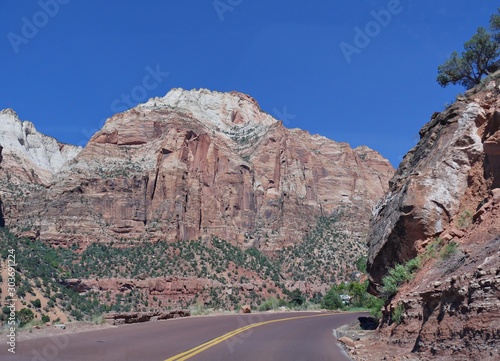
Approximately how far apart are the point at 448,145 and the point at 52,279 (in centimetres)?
4380

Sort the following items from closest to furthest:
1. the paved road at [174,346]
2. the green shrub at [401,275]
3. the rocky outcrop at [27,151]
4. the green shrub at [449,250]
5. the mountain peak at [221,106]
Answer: the paved road at [174,346] < the green shrub at [449,250] < the green shrub at [401,275] < the rocky outcrop at [27,151] < the mountain peak at [221,106]

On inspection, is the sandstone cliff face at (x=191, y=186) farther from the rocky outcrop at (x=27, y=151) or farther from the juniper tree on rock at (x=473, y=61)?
the juniper tree on rock at (x=473, y=61)

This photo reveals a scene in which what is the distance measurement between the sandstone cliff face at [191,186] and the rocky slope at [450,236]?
66136 mm

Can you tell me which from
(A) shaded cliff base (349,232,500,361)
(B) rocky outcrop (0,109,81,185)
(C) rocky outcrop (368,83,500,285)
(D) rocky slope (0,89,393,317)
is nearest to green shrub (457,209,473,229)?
(C) rocky outcrop (368,83,500,285)

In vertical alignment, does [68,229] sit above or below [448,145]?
above

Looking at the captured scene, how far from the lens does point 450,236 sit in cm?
1220

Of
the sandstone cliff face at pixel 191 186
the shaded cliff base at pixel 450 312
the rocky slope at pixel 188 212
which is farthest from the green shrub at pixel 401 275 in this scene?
the sandstone cliff face at pixel 191 186

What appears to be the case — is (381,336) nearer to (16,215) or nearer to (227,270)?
(227,270)

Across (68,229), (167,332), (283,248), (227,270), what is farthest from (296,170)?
(167,332)

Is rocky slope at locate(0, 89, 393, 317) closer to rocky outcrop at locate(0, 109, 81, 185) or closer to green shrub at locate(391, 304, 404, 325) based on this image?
rocky outcrop at locate(0, 109, 81, 185)

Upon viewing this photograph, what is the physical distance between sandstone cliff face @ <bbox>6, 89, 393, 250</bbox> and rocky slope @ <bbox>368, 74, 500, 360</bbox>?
6614 centimetres

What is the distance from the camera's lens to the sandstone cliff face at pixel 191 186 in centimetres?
Result: 8094

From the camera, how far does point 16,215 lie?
8200 centimetres

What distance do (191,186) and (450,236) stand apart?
77.5m
